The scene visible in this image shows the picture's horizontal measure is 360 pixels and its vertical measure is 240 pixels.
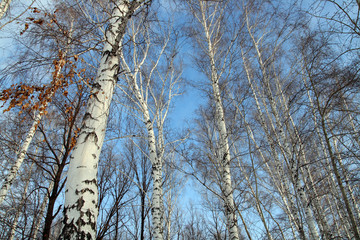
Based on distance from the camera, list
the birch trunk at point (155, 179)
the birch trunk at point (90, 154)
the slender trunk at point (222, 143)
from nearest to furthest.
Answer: the birch trunk at point (90, 154) < the slender trunk at point (222, 143) < the birch trunk at point (155, 179)

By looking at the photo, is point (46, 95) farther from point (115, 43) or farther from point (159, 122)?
point (159, 122)

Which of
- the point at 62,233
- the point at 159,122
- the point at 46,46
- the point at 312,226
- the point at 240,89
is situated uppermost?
the point at 240,89

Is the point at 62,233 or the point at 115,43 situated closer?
the point at 62,233

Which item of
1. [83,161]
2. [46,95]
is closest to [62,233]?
[83,161]

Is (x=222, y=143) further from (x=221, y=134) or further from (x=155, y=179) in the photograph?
(x=155, y=179)

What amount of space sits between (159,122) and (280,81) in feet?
16.9

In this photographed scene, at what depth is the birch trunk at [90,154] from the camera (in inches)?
65.6

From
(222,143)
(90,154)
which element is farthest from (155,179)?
(90,154)

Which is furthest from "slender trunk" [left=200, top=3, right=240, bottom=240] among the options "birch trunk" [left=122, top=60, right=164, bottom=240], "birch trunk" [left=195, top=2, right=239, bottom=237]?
"birch trunk" [left=122, top=60, right=164, bottom=240]

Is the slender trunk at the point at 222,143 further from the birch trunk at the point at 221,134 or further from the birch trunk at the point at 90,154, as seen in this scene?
the birch trunk at the point at 90,154

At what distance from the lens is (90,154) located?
6.50ft

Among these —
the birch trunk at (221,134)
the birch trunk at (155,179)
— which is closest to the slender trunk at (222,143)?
the birch trunk at (221,134)

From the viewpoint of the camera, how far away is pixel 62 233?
161 cm

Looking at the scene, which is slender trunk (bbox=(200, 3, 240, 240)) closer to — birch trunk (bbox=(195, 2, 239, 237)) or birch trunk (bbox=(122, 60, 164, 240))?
birch trunk (bbox=(195, 2, 239, 237))
